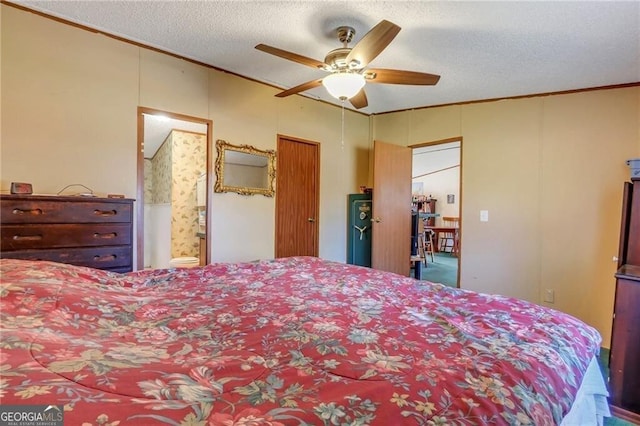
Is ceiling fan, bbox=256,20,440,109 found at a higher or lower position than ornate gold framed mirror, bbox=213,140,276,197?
higher

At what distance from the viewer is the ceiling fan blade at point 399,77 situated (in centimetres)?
226

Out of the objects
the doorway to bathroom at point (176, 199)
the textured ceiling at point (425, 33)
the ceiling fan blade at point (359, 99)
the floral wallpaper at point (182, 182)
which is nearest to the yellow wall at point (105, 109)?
the textured ceiling at point (425, 33)

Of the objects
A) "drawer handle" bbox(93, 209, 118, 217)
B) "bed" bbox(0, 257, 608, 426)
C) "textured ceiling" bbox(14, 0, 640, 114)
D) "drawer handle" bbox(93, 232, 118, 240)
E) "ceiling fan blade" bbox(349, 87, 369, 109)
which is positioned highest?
"textured ceiling" bbox(14, 0, 640, 114)

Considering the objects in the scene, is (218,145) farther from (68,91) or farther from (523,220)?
(523,220)

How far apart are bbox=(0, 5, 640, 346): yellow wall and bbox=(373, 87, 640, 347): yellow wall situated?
11 millimetres

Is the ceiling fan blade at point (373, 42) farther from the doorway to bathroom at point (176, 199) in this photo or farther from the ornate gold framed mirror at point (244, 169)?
the doorway to bathroom at point (176, 199)

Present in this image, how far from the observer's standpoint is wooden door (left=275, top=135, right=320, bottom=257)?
3791mm

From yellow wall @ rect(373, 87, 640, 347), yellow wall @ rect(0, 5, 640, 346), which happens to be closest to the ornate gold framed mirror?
yellow wall @ rect(0, 5, 640, 346)

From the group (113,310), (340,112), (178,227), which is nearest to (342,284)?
(113,310)

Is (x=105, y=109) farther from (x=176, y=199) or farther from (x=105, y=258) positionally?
(x=176, y=199)

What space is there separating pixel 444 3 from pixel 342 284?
1840 mm

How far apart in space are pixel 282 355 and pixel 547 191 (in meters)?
3.56

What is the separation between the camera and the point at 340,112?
14.3 feet

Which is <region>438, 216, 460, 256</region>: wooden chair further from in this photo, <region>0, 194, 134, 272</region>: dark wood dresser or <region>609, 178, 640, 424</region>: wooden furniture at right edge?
<region>0, 194, 134, 272</region>: dark wood dresser
